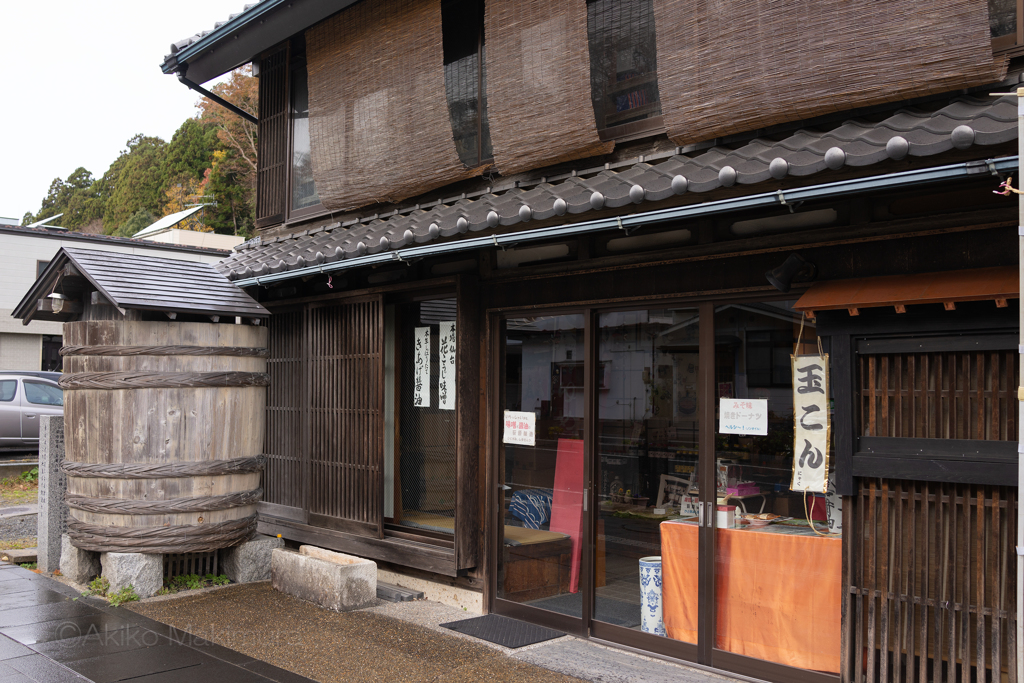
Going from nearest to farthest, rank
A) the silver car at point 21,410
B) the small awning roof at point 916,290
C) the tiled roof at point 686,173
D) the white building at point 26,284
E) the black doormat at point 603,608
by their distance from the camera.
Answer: the tiled roof at point 686,173 → the small awning roof at point 916,290 → the black doormat at point 603,608 → the silver car at point 21,410 → the white building at point 26,284

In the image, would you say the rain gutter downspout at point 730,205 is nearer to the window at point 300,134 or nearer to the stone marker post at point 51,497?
the window at point 300,134

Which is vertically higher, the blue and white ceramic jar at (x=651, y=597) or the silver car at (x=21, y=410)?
the silver car at (x=21, y=410)

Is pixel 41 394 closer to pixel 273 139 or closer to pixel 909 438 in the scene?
pixel 273 139

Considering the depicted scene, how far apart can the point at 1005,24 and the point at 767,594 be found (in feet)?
12.4

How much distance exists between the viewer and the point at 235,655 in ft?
18.7

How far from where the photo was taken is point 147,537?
23.5 ft

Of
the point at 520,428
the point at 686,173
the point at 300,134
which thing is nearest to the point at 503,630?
the point at 520,428

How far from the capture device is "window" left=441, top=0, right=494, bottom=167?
24.2 feet

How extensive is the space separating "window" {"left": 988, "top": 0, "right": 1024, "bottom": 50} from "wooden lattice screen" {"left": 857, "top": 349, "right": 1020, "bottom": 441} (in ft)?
5.89

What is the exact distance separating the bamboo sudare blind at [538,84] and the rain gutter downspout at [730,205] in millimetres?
1185

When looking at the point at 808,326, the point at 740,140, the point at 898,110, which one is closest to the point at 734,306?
the point at 808,326

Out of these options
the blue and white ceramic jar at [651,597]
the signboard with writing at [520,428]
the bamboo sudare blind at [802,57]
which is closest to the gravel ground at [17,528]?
the signboard with writing at [520,428]

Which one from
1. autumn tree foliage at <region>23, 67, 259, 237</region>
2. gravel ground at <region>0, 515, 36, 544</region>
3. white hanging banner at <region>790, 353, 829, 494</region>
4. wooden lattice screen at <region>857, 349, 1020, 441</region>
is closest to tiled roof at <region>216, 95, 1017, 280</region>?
wooden lattice screen at <region>857, 349, 1020, 441</region>

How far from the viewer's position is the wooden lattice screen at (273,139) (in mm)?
9711
